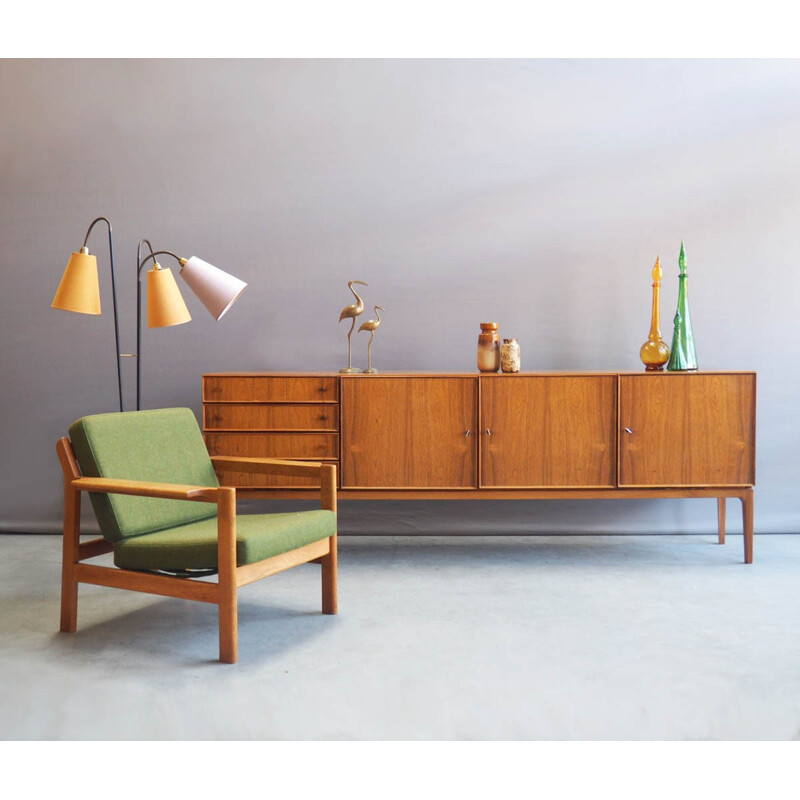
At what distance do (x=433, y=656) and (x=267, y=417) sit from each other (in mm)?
1769

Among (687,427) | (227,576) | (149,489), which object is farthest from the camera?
(687,427)

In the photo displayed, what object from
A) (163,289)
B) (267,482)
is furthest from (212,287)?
(267,482)

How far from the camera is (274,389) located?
4.25m

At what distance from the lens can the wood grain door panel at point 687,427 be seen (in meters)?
4.21

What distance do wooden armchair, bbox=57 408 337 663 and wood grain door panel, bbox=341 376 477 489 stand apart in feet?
2.28

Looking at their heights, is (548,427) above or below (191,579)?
above

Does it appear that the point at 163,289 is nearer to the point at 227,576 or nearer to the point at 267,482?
the point at 267,482

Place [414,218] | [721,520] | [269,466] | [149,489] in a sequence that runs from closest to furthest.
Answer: [149,489] < [269,466] < [721,520] < [414,218]

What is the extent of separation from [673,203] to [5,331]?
401cm

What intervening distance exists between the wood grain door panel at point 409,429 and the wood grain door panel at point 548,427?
0.36 ft

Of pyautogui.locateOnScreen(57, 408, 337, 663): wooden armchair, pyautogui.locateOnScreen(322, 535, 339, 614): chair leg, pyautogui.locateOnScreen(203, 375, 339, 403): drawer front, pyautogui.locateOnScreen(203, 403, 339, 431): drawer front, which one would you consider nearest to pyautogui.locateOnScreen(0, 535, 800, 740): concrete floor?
pyautogui.locateOnScreen(322, 535, 339, 614): chair leg

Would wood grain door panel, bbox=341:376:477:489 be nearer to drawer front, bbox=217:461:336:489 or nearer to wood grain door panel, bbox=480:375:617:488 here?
wood grain door panel, bbox=480:375:617:488
